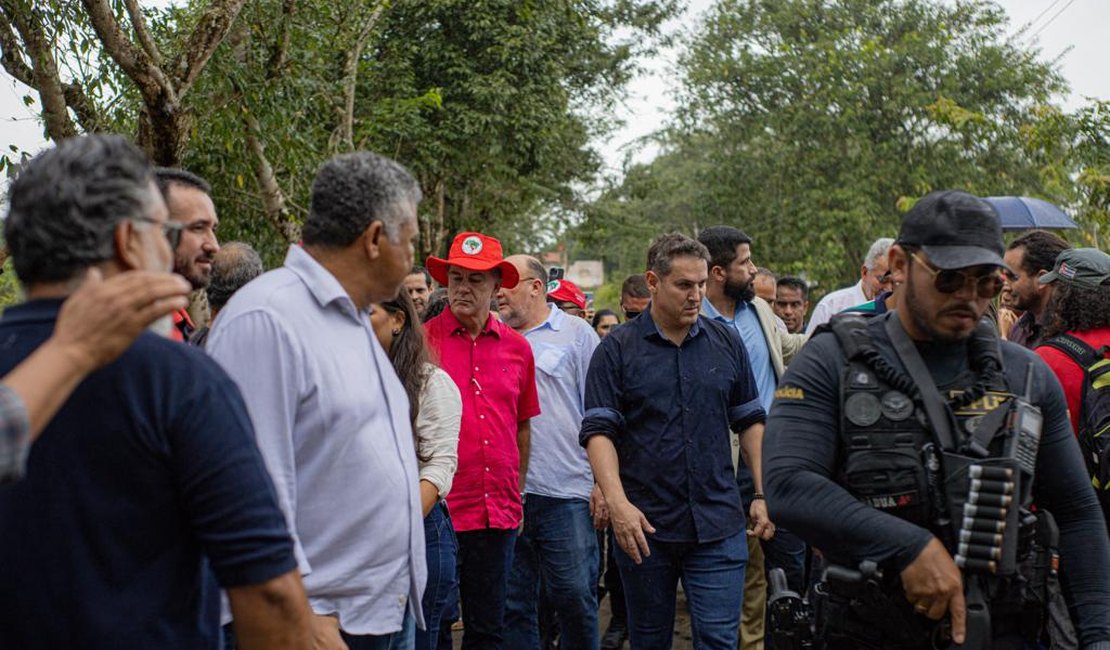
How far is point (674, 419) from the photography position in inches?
210

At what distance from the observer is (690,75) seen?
102 feet

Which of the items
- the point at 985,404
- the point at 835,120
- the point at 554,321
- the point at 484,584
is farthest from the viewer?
the point at 835,120

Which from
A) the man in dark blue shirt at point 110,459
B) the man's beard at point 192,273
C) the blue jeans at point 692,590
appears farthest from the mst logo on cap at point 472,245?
the man in dark blue shirt at point 110,459

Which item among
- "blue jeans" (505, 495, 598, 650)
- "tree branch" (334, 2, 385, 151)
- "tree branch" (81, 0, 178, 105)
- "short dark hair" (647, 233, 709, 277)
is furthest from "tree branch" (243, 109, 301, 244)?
"short dark hair" (647, 233, 709, 277)

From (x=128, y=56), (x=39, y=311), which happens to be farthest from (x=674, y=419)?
(x=128, y=56)

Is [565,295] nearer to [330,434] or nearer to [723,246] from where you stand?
[723,246]

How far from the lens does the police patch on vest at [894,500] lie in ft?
9.99

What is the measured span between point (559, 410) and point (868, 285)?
7.12 feet

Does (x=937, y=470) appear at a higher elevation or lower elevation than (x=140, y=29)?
lower

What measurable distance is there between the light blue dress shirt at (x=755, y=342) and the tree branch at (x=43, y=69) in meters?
4.74

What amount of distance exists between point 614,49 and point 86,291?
24570 mm

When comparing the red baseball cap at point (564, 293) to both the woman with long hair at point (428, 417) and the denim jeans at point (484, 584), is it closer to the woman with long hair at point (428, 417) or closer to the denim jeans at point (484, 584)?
the denim jeans at point (484, 584)

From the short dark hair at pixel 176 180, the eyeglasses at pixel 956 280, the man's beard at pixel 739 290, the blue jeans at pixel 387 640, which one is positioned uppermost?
the short dark hair at pixel 176 180

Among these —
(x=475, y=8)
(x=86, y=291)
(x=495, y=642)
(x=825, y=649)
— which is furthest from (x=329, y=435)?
(x=475, y=8)
